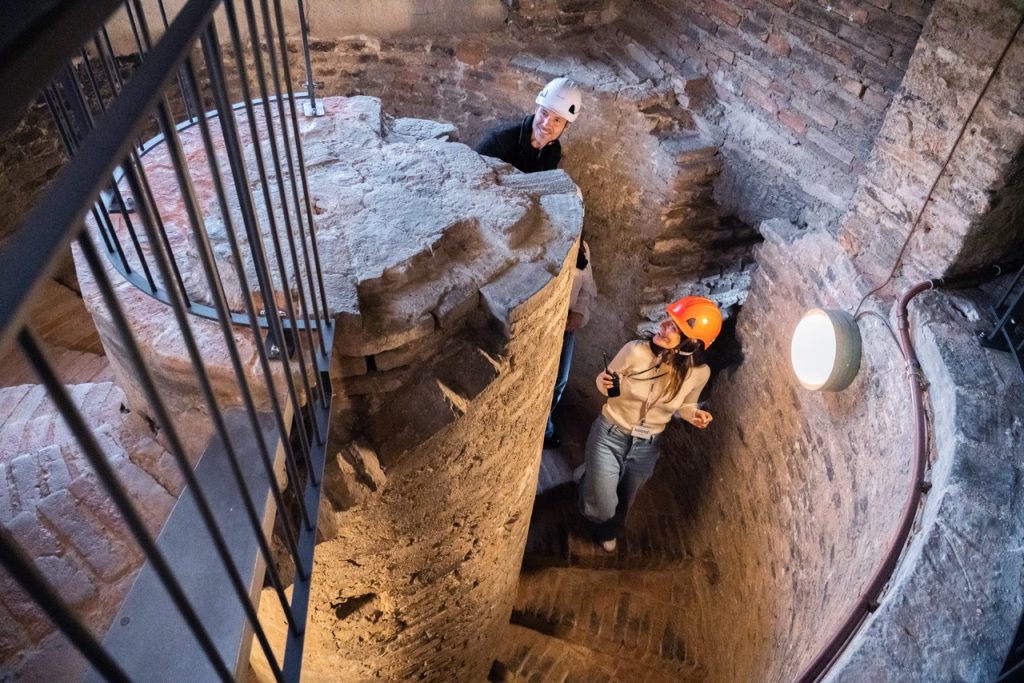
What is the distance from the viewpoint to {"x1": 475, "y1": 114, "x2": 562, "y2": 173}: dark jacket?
12.9 feet

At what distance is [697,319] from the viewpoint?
3590mm

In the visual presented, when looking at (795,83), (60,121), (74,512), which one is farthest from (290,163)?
(795,83)

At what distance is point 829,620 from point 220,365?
8.07ft

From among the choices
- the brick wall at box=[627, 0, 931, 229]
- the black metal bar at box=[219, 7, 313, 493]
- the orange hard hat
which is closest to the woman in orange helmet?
the orange hard hat

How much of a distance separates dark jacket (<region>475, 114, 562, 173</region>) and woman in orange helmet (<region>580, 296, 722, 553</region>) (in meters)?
1.12

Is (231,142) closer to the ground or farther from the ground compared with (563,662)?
farther from the ground

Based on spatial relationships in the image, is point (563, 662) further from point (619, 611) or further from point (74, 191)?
point (74, 191)

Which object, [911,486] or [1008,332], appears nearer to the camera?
[911,486]

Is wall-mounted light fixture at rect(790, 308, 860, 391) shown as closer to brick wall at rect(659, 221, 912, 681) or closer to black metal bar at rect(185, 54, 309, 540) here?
brick wall at rect(659, 221, 912, 681)

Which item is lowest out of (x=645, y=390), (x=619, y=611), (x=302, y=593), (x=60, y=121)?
(x=619, y=611)

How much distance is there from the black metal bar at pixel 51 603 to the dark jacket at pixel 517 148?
339 cm

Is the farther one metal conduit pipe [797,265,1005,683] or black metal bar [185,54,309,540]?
metal conduit pipe [797,265,1005,683]

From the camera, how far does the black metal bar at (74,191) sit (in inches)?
27.3

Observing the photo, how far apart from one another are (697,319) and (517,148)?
55.2 inches
